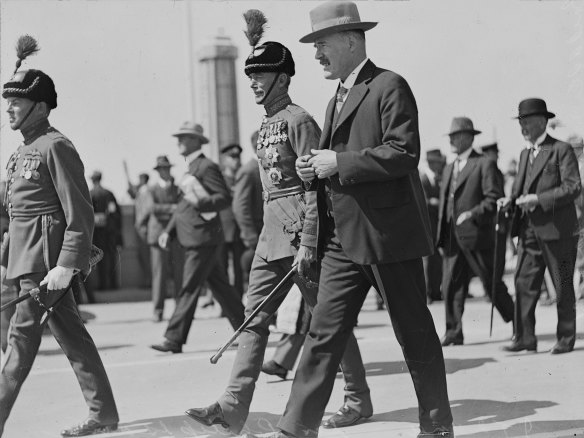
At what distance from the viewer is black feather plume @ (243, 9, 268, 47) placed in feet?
19.4

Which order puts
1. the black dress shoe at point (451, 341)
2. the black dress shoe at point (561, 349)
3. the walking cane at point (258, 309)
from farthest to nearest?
1. the black dress shoe at point (451, 341)
2. the black dress shoe at point (561, 349)
3. the walking cane at point (258, 309)

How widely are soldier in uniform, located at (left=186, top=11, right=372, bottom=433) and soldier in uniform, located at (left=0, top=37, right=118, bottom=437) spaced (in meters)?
0.76

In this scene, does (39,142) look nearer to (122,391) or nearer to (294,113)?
(294,113)

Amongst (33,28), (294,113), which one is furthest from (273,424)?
(33,28)

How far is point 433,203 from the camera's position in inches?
531

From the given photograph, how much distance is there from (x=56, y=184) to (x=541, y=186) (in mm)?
3565

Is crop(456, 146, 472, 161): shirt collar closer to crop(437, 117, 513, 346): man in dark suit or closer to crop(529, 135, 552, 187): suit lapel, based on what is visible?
crop(437, 117, 513, 346): man in dark suit

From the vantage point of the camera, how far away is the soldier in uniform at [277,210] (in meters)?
5.77

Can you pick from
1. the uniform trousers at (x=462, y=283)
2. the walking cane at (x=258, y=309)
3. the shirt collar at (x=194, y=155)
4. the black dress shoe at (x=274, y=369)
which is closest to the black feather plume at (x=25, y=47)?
the walking cane at (x=258, y=309)

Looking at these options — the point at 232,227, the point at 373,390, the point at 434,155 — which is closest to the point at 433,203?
the point at 434,155

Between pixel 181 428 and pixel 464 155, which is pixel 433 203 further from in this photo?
pixel 181 428

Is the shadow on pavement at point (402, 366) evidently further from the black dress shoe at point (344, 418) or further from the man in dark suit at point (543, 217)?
the black dress shoe at point (344, 418)

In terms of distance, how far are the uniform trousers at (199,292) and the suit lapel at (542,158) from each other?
8.62 ft

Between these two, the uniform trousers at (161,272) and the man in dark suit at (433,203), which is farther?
the man in dark suit at (433,203)
